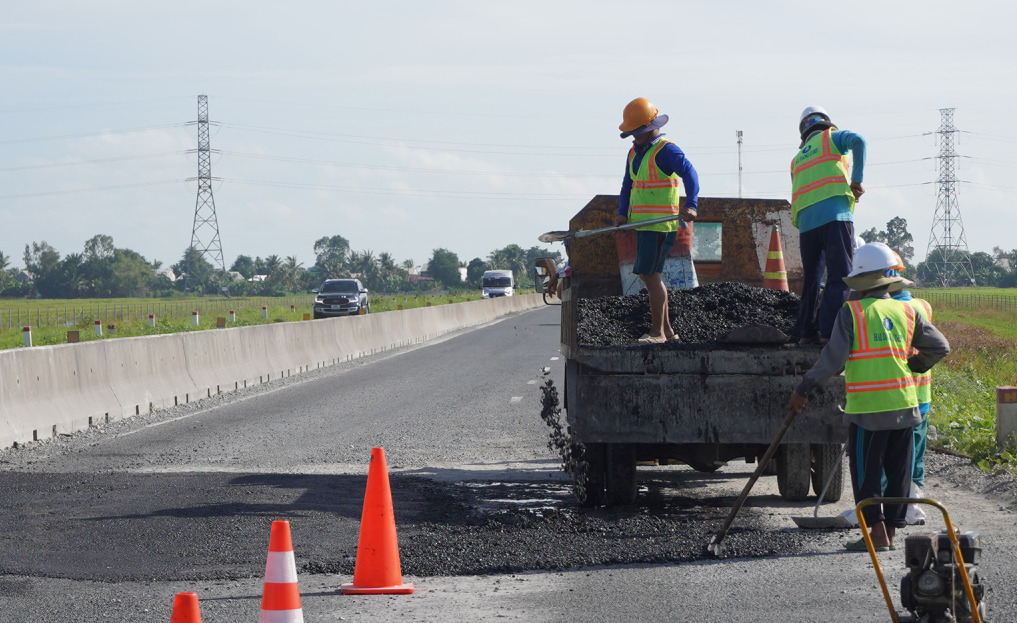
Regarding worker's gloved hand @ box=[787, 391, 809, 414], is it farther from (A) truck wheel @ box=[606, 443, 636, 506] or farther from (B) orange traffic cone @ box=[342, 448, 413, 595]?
(B) orange traffic cone @ box=[342, 448, 413, 595]

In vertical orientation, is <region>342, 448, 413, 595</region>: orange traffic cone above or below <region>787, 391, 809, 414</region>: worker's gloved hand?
below

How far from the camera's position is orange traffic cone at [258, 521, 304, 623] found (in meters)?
4.86

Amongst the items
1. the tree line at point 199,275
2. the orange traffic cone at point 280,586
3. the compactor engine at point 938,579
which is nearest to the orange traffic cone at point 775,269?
the compactor engine at point 938,579

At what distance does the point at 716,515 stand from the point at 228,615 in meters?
3.74

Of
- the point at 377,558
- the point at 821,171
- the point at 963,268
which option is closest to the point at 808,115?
the point at 821,171

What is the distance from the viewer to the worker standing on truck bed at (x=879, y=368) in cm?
665

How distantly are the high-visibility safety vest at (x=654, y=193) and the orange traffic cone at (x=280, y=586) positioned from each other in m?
4.50

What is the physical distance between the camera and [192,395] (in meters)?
16.7

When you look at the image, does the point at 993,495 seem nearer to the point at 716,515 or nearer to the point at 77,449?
the point at 716,515

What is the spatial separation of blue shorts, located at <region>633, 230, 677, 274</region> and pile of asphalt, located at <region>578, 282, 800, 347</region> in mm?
537

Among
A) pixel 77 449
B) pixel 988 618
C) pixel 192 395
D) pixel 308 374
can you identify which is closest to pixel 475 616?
pixel 988 618

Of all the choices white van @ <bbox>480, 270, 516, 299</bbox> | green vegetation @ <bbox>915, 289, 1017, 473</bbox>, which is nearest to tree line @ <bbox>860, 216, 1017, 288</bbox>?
white van @ <bbox>480, 270, 516, 299</bbox>

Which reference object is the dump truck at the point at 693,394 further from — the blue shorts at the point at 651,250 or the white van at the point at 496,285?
the white van at the point at 496,285

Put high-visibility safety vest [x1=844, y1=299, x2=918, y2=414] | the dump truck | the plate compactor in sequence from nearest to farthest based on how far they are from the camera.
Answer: the plate compactor < high-visibility safety vest [x1=844, y1=299, x2=918, y2=414] < the dump truck
